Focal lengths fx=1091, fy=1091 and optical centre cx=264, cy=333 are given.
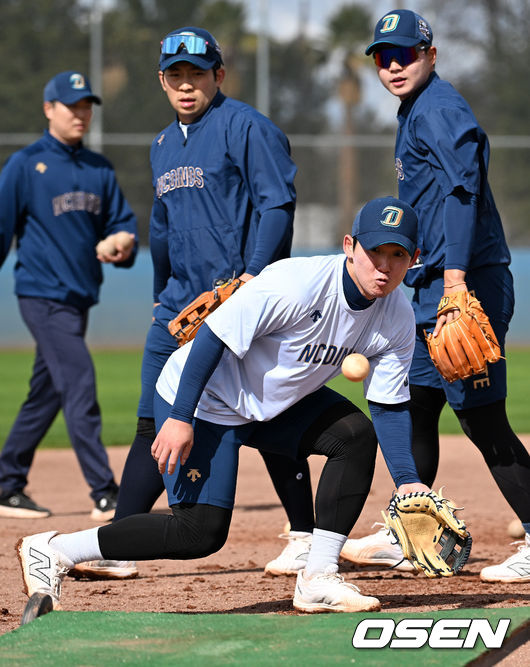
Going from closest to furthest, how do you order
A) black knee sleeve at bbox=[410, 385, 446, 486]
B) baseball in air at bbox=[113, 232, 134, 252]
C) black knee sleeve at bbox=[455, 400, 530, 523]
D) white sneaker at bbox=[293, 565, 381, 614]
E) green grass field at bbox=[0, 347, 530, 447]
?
white sneaker at bbox=[293, 565, 381, 614], black knee sleeve at bbox=[455, 400, 530, 523], black knee sleeve at bbox=[410, 385, 446, 486], baseball in air at bbox=[113, 232, 134, 252], green grass field at bbox=[0, 347, 530, 447]

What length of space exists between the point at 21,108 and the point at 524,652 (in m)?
18.7

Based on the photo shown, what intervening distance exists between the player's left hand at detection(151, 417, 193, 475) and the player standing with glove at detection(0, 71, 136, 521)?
249 centimetres

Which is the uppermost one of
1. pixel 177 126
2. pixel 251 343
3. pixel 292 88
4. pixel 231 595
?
pixel 292 88

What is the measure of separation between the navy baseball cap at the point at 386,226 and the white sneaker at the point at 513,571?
1.56 m

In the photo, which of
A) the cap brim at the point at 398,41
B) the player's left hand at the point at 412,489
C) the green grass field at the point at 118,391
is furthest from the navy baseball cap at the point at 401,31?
the green grass field at the point at 118,391

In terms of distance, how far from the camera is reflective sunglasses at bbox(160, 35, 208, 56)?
4.44m

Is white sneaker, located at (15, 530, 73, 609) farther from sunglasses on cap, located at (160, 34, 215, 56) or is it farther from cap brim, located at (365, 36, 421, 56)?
cap brim, located at (365, 36, 421, 56)

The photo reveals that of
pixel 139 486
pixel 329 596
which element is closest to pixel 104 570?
pixel 139 486

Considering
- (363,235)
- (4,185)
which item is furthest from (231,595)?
(4,185)

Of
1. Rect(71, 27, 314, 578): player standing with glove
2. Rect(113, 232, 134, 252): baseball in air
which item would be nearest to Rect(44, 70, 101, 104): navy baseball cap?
Rect(113, 232, 134, 252): baseball in air

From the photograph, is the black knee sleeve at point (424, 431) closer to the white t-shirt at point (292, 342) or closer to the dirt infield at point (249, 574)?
the dirt infield at point (249, 574)

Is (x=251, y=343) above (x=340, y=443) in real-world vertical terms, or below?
above

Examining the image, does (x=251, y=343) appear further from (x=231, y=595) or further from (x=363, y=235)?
(x=231, y=595)

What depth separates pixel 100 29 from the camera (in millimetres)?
20938
